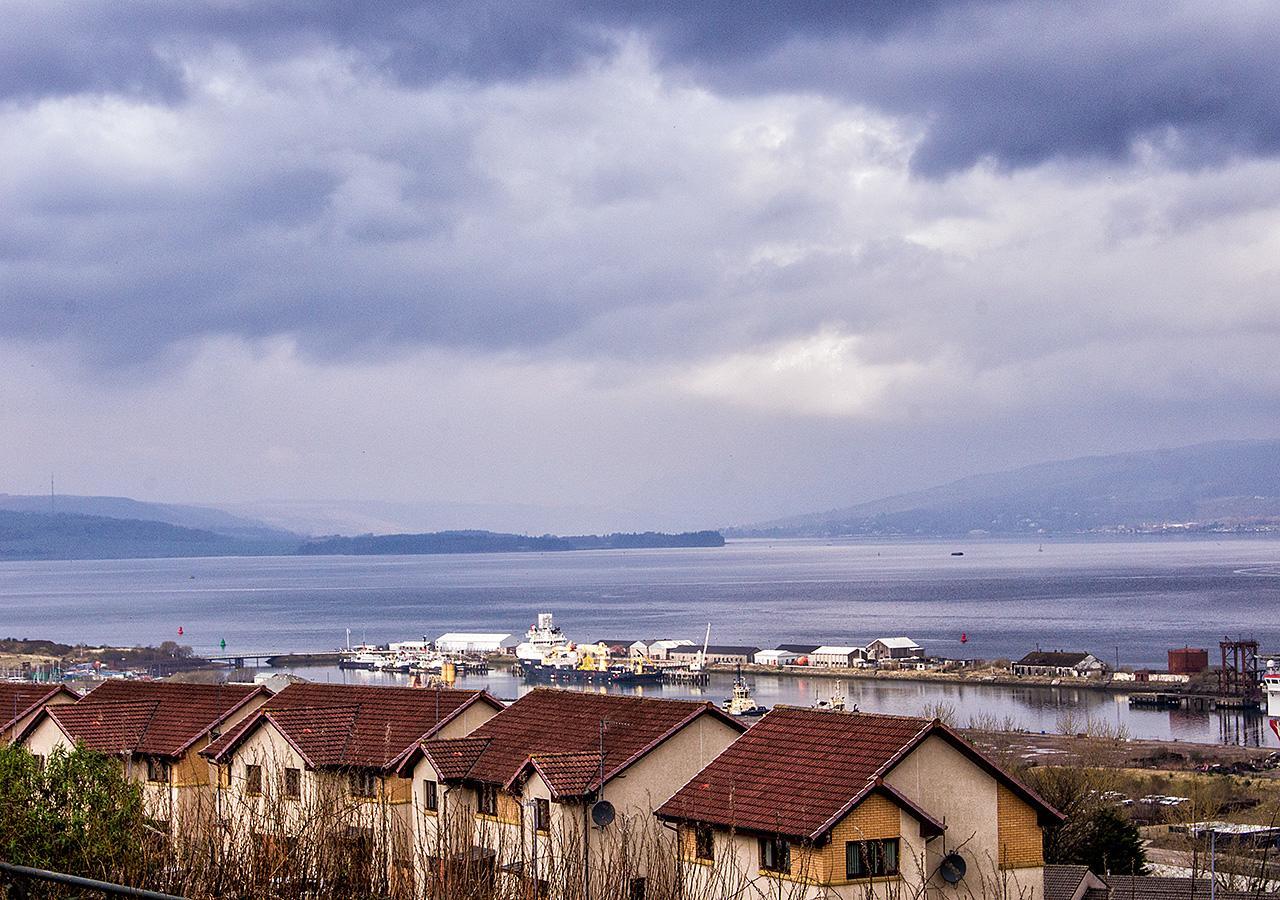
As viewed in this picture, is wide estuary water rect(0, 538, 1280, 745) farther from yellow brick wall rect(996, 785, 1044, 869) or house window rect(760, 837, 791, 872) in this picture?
house window rect(760, 837, 791, 872)

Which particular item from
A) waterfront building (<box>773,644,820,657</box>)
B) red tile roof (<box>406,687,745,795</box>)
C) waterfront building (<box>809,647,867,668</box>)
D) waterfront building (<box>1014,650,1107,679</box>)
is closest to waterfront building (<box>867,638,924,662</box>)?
waterfront building (<box>809,647,867,668</box>)

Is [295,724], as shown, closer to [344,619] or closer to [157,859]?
[157,859]

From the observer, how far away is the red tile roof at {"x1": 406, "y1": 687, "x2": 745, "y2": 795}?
1307 centimetres

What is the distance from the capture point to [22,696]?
1931 cm

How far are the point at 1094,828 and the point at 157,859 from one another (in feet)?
45.5

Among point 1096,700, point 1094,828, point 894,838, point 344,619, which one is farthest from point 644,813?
point 344,619

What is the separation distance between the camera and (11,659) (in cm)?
8425

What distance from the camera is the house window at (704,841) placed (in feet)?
38.4

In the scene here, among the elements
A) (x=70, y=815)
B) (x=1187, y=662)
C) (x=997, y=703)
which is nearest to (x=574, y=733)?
(x=70, y=815)

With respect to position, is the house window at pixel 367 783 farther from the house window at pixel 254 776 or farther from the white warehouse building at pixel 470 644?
the white warehouse building at pixel 470 644

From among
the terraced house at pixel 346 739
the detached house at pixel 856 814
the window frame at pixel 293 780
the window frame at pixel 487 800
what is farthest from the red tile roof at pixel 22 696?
the detached house at pixel 856 814

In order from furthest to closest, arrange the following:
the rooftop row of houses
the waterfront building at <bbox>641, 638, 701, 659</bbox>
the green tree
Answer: the waterfront building at <bbox>641, 638, 701, 659</bbox> → the rooftop row of houses → the green tree

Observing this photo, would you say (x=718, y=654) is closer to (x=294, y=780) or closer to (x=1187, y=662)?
(x=1187, y=662)

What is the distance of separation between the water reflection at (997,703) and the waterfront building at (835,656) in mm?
2161
